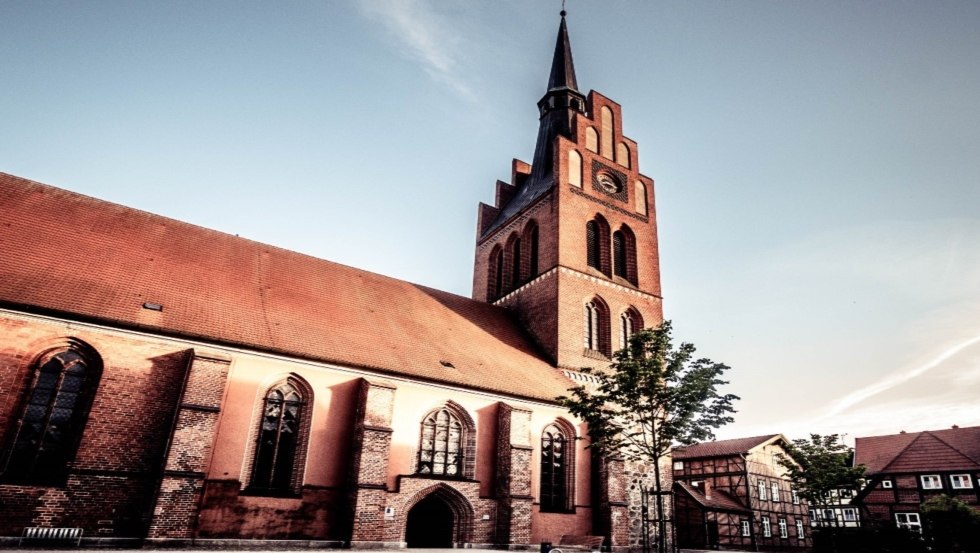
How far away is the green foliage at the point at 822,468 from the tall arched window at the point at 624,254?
36.7ft

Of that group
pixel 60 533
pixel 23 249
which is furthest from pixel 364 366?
pixel 23 249

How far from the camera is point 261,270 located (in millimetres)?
18078

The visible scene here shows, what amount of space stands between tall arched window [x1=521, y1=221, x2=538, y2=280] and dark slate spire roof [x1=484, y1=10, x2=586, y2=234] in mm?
1285

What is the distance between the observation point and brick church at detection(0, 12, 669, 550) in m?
12.1

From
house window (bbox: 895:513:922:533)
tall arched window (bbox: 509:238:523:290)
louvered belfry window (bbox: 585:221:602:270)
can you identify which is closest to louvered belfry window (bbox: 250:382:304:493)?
tall arched window (bbox: 509:238:523:290)

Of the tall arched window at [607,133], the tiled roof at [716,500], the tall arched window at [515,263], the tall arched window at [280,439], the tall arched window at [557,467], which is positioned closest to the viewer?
the tall arched window at [280,439]

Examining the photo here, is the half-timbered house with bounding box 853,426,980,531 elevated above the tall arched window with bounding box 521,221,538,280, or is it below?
below

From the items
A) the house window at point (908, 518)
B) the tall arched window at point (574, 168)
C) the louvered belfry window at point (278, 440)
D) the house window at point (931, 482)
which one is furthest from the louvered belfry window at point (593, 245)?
the house window at point (931, 482)

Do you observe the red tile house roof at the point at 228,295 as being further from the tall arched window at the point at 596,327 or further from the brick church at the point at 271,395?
the tall arched window at the point at 596,327

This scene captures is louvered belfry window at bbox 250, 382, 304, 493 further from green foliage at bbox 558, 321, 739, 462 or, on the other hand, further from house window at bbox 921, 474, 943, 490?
house window at bbox 921, 474, 943, 490

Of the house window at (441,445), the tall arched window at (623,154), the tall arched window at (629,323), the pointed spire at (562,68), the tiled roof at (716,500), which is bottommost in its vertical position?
the tiled roof at (716,500)

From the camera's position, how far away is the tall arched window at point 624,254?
85.1ft

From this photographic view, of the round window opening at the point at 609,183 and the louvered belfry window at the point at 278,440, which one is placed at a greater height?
the round window opening at the point at 609,183

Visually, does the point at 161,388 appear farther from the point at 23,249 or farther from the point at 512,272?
the point at 512,272
